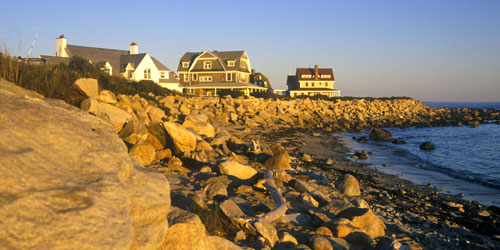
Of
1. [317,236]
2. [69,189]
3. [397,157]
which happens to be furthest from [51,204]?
[397,157]

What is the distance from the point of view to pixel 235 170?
304 inches

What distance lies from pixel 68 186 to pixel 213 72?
5085cm

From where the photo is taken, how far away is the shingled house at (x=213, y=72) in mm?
51438

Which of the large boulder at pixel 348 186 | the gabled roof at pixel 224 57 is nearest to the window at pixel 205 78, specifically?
the gabled roof at pixel 224 57

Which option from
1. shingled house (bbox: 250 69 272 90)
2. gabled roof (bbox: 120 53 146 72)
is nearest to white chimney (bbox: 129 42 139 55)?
gabled roof (bbox: 120 53 146 72)

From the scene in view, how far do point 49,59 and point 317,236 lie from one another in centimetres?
4385

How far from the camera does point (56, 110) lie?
11.8 feet

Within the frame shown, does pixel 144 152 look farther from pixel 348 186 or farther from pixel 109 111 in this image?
pixel 348 186

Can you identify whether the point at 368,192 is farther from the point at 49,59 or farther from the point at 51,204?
the point at 49,59

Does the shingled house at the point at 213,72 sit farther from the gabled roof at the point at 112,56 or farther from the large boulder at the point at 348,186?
the large boulder at the point at 348,186

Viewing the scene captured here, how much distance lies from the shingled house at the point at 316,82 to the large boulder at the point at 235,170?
5723 centimetres

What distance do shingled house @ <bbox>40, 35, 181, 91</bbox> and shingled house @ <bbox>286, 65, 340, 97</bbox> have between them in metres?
23.8

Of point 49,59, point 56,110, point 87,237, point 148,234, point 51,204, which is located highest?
point 49,59

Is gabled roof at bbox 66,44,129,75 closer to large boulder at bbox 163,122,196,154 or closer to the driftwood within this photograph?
large boulder at bbox 163,122,196,154
